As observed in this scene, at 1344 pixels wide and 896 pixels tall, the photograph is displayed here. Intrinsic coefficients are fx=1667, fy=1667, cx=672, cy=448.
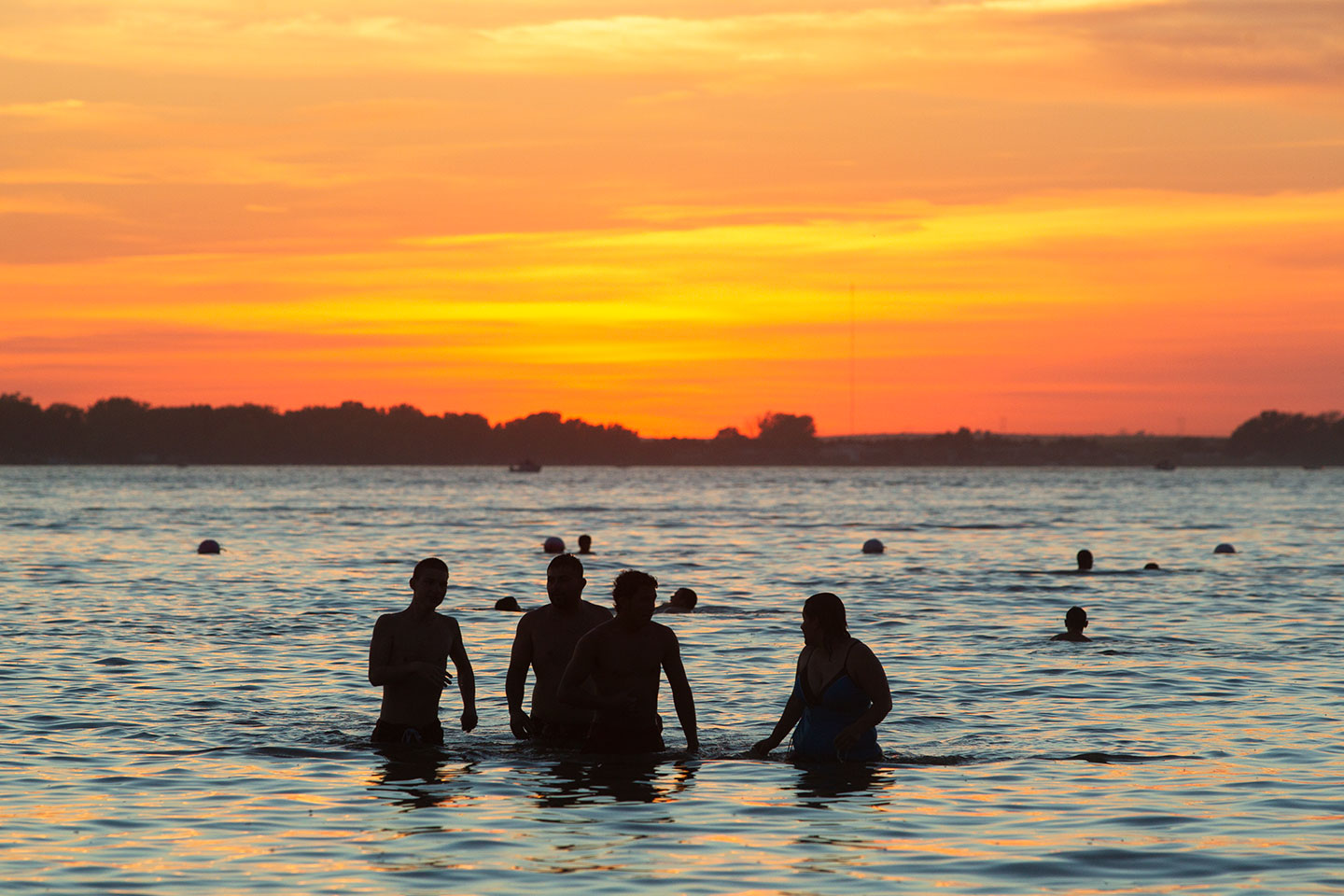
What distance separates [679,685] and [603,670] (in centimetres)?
61

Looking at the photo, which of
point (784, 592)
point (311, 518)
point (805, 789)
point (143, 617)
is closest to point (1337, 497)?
point (311, 518)

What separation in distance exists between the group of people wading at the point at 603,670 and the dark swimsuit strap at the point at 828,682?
0.03 ft

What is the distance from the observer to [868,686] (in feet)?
43.4

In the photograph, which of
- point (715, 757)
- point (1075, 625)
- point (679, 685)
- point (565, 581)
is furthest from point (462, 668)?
point (1075, 625)

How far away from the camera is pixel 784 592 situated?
3709 centimetres

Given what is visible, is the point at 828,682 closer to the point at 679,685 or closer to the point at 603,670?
the point at 679,685

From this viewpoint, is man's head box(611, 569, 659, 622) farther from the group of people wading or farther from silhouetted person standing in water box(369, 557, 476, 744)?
silhouetted person standing in water box(369, 557, 476, 744)

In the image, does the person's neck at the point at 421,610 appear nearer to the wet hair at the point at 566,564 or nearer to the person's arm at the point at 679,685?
the wet hair at the point at 566,564

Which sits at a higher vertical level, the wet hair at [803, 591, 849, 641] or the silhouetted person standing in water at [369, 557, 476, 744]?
the wet hair at [803, 591, 849, 641]

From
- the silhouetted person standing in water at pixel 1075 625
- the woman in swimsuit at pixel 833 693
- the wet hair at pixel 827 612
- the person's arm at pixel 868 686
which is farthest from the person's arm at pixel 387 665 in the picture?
the silhouetted person standing in water at pixel 1075 625

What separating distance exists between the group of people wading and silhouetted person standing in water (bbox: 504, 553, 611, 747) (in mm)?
10

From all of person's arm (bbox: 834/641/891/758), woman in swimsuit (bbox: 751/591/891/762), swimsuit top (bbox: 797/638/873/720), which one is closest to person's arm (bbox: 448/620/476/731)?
woman in swimsuit (bbox: 751/591/891/762)

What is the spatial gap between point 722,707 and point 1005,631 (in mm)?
10355

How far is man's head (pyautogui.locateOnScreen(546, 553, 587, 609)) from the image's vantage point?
1309 cm
